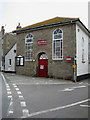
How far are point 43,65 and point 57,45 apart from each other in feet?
10.6

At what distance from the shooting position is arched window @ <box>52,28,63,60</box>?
14922mm

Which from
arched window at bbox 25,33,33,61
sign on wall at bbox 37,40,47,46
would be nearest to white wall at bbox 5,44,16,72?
arched window at bbox 25,33,33,61

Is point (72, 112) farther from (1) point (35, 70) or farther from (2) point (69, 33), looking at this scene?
(1) point (35, 70)

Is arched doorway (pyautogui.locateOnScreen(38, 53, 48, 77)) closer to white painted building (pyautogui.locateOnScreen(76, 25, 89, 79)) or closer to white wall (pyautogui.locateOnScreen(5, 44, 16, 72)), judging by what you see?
white painted building (pyautogui.locateOnScreen(76, 25, 89, 79))

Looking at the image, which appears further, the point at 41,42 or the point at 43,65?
the point at 43,65

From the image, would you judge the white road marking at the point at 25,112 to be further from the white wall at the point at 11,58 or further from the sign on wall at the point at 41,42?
the white wall at the point at 11,58

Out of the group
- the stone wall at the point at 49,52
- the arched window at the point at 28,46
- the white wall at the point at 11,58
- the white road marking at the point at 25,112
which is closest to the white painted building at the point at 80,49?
the stone wall at the point at 49,52

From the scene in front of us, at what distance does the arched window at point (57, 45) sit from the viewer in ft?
49.0

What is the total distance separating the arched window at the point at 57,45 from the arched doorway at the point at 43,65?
1.53 m

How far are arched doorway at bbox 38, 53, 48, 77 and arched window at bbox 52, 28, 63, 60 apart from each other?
60.2 inches

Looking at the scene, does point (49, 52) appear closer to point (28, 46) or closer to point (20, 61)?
point (28, 46)

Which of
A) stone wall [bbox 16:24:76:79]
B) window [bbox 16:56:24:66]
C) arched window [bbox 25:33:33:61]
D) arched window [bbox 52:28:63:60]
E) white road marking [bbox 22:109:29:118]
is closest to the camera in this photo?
white road marking [bbox 22:109:29:118]

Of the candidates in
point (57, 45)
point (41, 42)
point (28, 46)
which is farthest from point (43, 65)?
point (28, 46)

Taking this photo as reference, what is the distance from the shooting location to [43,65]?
1625 cm
